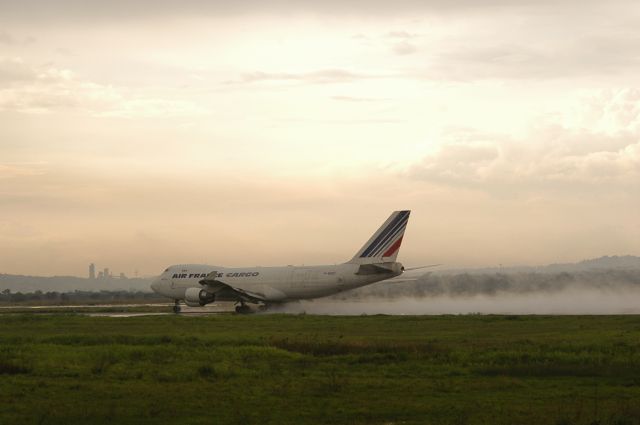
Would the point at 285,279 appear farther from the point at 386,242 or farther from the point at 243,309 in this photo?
the point at 386,242

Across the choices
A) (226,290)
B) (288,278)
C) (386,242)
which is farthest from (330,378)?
(226,290)

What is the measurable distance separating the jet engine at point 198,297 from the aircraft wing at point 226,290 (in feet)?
1.71

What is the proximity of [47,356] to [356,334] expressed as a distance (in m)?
17.0

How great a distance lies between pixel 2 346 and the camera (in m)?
36.3

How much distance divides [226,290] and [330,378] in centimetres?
4969

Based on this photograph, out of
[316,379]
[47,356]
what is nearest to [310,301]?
[47,356]

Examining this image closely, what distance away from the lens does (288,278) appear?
234ft

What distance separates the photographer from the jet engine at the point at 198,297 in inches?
2926

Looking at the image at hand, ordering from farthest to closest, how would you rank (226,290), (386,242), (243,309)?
(226,290)
(243,309)
(386,242)

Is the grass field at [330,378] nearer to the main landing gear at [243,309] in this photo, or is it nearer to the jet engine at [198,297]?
the main landing gear at [243,309]

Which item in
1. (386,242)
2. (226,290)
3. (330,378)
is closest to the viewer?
(330,378)

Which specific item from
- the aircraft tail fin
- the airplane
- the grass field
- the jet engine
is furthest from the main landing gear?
the grass field

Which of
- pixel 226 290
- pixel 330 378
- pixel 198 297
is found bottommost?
pixel 330 378

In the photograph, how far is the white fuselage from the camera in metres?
68.1
